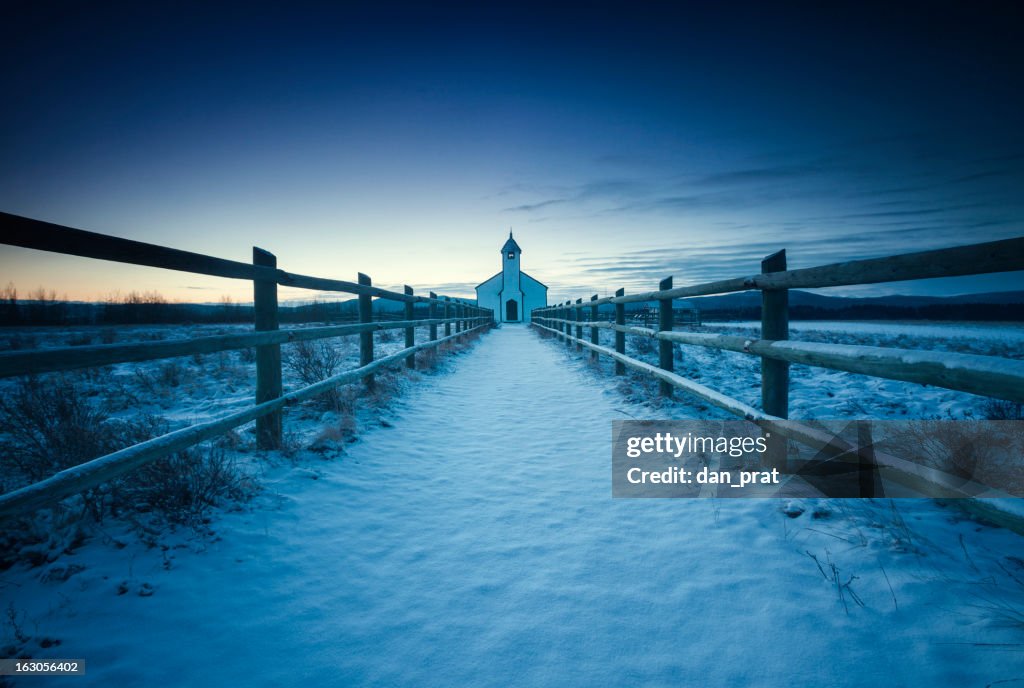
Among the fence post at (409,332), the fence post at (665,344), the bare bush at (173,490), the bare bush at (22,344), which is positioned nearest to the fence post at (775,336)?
the fence post at (665,344)

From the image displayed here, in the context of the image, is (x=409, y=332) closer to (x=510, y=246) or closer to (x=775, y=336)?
(x=775, y=336)

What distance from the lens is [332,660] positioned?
160 cm

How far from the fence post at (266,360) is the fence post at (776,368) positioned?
12.2 ft

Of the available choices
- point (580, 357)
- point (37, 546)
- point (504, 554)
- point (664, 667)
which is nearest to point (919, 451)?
point (664, 667)

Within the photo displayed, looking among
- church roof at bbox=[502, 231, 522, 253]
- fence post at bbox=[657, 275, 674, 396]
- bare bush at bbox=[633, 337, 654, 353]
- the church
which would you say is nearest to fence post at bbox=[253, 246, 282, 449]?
fence post at bbox=[657, 275, 674, 396]

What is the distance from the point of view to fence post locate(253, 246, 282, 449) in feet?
11.3

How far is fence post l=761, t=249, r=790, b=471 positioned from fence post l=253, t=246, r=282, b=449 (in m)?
3.73

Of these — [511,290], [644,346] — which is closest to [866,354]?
[644,346]

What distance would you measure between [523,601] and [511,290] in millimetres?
48548

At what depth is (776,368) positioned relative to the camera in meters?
3.03

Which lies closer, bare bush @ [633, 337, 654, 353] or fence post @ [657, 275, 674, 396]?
fence post @ [657, 275, 674, 396]

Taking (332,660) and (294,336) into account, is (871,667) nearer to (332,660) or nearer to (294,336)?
(332,660)

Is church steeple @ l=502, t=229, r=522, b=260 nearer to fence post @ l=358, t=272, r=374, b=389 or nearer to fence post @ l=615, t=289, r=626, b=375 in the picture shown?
fence post @ l=615, t=289, r=626, b=375

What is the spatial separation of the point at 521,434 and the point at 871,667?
3.19 metres
